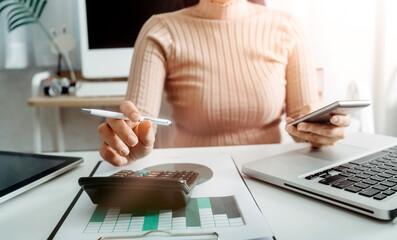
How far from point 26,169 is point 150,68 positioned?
406 millimetres

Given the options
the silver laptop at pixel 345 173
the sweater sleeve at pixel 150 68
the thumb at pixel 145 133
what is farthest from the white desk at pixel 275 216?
the sweater sleeve at pixel 150 68

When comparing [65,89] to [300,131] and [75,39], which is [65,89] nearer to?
[75,39]

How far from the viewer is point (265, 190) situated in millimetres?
426

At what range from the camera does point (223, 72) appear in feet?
2.88

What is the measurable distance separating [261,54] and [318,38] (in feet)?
3.70

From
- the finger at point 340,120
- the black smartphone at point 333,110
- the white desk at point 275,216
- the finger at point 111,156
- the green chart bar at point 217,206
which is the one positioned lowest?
the white desk at point 275,216

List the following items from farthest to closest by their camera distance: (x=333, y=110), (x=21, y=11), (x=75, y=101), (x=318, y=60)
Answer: (x=318, y=60) < (x=21, y=11) < (x=75, y=101) < (x=333, y=110)

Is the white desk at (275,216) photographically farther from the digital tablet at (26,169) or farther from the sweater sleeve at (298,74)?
the sweater sleeve at (298,74)

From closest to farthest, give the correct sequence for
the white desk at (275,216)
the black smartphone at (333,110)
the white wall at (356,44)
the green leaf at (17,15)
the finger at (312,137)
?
the white desk at (275,216)
the black smartphone at (333,110)
the finger at (312,137)
the green leaf at (17,15)
the white wall at (356,44)

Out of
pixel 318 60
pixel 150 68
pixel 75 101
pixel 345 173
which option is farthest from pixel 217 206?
pixel 318 60

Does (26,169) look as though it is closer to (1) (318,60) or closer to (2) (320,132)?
(2) (320,132)

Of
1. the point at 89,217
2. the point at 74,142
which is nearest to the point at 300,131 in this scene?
the point at 89,217

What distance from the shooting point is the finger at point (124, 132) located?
0.48m

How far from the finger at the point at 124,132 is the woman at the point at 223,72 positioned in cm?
31
